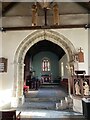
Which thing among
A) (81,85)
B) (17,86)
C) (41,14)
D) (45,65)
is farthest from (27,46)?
(45,65)

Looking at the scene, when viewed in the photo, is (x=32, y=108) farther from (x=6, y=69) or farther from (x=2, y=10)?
(x=2, y=10)

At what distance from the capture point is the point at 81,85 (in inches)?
238

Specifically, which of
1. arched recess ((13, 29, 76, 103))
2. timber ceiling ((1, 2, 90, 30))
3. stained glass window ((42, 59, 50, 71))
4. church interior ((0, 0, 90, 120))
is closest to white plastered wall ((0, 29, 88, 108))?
church interior ((0, 0, 90, 120))

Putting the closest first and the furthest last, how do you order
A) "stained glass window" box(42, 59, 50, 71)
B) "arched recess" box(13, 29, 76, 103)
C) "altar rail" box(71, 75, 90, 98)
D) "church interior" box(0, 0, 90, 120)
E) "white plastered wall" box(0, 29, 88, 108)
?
"altar rail" box(71, 75, 90, 98) → "church interior" box(0, 0, 90, 120) → "white plastered wall" box(0, 29, 88, 108) → "arched recess" box(13, 29, 76, 103) → "stained glass window" box(42, 59, 50, 71)

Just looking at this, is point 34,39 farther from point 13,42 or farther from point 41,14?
point 41,14

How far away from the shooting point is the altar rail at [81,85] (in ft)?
19.7

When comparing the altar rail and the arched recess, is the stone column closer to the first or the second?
the arched recess

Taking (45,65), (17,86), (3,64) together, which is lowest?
(17,86)

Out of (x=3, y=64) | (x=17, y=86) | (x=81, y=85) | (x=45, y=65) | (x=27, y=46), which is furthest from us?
(x=45, y=65)

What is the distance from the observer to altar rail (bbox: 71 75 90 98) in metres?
6.02

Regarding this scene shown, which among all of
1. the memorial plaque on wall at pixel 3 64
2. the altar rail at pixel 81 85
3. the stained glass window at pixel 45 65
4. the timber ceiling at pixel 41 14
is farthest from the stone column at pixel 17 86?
the stained glass window at pixel 45 65

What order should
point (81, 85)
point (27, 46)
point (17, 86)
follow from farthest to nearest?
point (27, 46) < point (17, 86) < point (81, 85)

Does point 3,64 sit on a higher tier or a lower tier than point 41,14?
lower

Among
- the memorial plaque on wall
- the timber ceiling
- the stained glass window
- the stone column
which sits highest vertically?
the timber ceiling
